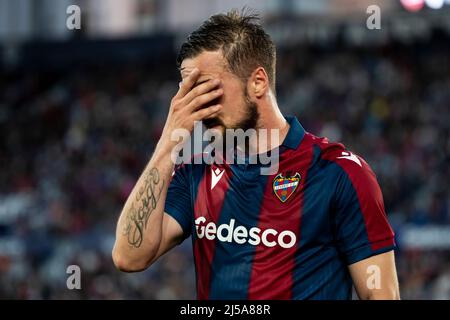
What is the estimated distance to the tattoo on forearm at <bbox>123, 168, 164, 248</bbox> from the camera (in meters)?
3.20

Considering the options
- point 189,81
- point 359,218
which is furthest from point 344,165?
point 189,81

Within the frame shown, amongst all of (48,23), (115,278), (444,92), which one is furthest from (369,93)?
(48,23)

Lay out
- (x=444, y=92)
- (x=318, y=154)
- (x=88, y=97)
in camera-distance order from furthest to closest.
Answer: (x=88, y=97) < (x=444, y=92) < (x=318, y=154)

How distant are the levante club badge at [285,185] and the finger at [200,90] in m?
0.40

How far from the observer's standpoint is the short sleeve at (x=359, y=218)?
3.09 meters

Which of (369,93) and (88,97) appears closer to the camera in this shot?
(369,93)

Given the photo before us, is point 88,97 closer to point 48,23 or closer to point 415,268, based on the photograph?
point 48,23

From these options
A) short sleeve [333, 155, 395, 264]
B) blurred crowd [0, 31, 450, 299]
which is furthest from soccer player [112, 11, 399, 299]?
blurred crowd [0, 31, 450, 299]

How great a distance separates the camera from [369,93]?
17.4 meters

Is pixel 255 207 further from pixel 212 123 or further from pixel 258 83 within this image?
pixel 258 83

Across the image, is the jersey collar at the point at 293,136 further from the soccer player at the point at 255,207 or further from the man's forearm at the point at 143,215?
the man's forearm at the point at 143,215

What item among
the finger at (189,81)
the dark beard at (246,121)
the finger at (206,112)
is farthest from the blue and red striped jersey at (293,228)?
the finger at (189,81)
